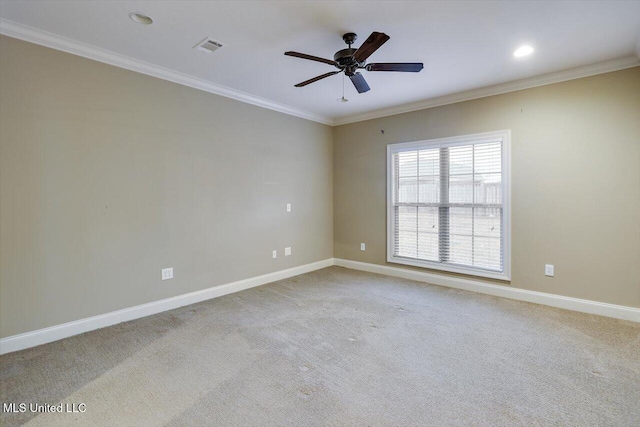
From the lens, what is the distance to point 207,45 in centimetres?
285

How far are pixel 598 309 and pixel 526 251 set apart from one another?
0.88 m

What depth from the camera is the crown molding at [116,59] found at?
254 centimetres

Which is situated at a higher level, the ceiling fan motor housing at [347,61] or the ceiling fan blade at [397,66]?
the ceiling fan motor housing at [347,61]

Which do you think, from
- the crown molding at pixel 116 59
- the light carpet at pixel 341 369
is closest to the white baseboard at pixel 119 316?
the light carpet at pixel 341 369

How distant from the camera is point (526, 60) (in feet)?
10.4

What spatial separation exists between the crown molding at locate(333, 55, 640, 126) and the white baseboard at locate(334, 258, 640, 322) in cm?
253

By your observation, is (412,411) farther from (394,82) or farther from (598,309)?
(394,82)

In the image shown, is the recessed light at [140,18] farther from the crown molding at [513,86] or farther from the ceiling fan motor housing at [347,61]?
the crown molding at [513,86]

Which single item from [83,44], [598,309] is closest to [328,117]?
[83,44]

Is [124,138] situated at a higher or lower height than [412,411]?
higher

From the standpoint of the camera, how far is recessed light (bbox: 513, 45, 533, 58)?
2926 mm

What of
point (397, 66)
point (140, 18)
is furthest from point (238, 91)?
point (397, 66)

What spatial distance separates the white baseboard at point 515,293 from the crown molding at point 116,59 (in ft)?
10.7

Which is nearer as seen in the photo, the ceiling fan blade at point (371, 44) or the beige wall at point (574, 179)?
the ceiling fan blade at point (371, 44)
